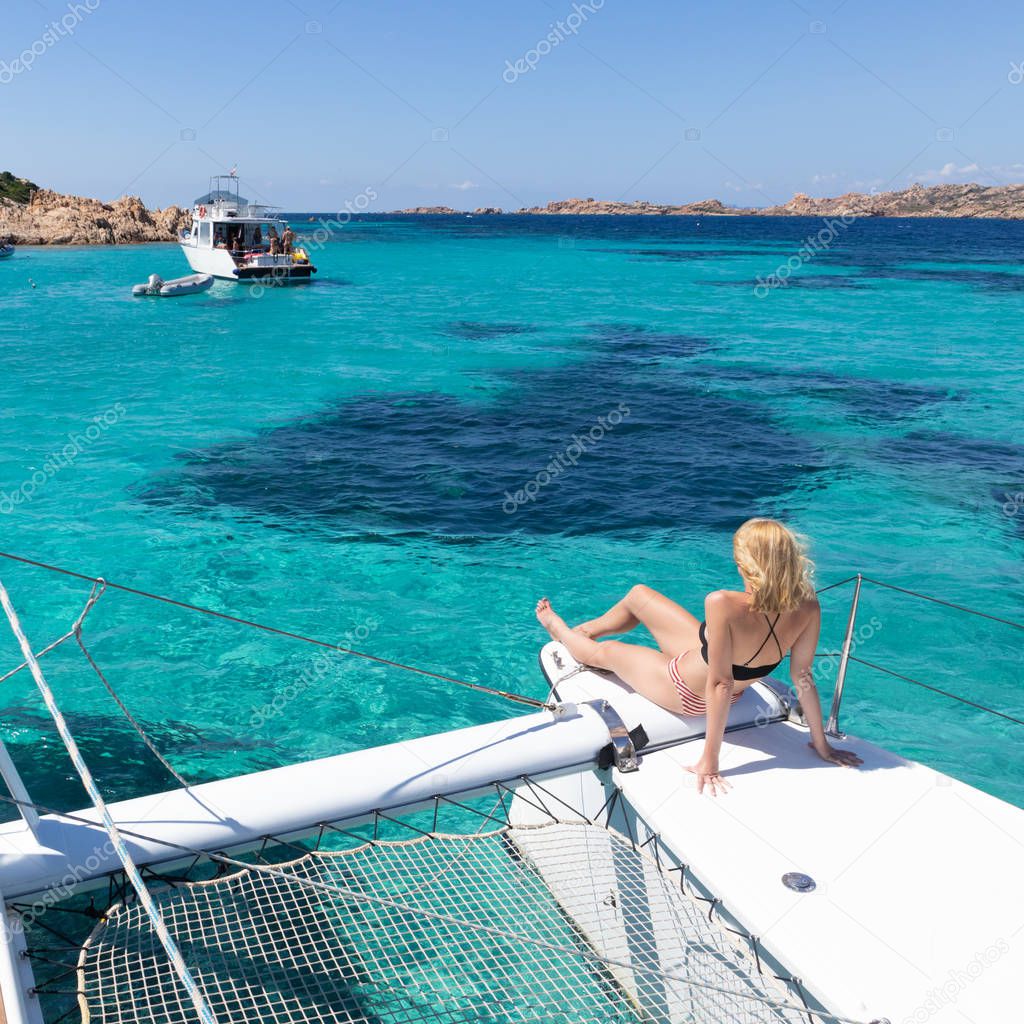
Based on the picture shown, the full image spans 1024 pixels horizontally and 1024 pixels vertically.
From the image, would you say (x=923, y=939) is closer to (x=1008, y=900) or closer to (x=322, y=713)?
(x=1008, y=900)

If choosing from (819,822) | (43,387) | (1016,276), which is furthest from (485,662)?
(1016,276)

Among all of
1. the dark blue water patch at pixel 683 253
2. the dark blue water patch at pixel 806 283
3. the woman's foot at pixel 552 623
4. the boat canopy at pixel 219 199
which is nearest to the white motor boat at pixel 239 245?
the boat canopy at pixel 219 199

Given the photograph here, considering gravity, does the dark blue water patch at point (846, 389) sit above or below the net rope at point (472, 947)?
above

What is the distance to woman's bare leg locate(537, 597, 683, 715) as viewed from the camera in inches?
192

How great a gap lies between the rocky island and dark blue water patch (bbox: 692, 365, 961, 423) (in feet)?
200

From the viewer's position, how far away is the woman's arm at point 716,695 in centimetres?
427

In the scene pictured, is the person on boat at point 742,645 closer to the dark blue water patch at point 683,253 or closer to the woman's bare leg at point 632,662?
the woman's bare leg at point 632,662

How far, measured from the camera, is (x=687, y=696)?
15.6ft

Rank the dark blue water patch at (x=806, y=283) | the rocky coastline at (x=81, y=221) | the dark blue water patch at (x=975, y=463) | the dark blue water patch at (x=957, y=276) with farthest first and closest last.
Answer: the rocky coastline at (x=81, y=221), the dark blue water patch at (x=957, y=276), the dark blue water patch at (x=806, y=283), the dark blue water patch at (x=975, y=463)

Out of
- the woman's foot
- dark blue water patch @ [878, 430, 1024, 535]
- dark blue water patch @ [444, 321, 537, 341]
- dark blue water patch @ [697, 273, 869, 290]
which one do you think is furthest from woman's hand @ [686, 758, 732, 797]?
dark blue water patch @ [697, 273, 869, 290]


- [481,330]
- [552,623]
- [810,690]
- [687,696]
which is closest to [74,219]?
[481,330]

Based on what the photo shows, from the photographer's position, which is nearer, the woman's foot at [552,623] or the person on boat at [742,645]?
the person on boat at [742,645]

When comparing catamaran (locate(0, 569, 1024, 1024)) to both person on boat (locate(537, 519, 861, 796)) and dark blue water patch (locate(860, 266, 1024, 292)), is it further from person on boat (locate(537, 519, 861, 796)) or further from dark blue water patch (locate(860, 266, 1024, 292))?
dark blue water patch (locate(860, 266, 1024, 292))

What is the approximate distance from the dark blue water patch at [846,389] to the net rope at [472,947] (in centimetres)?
1626
